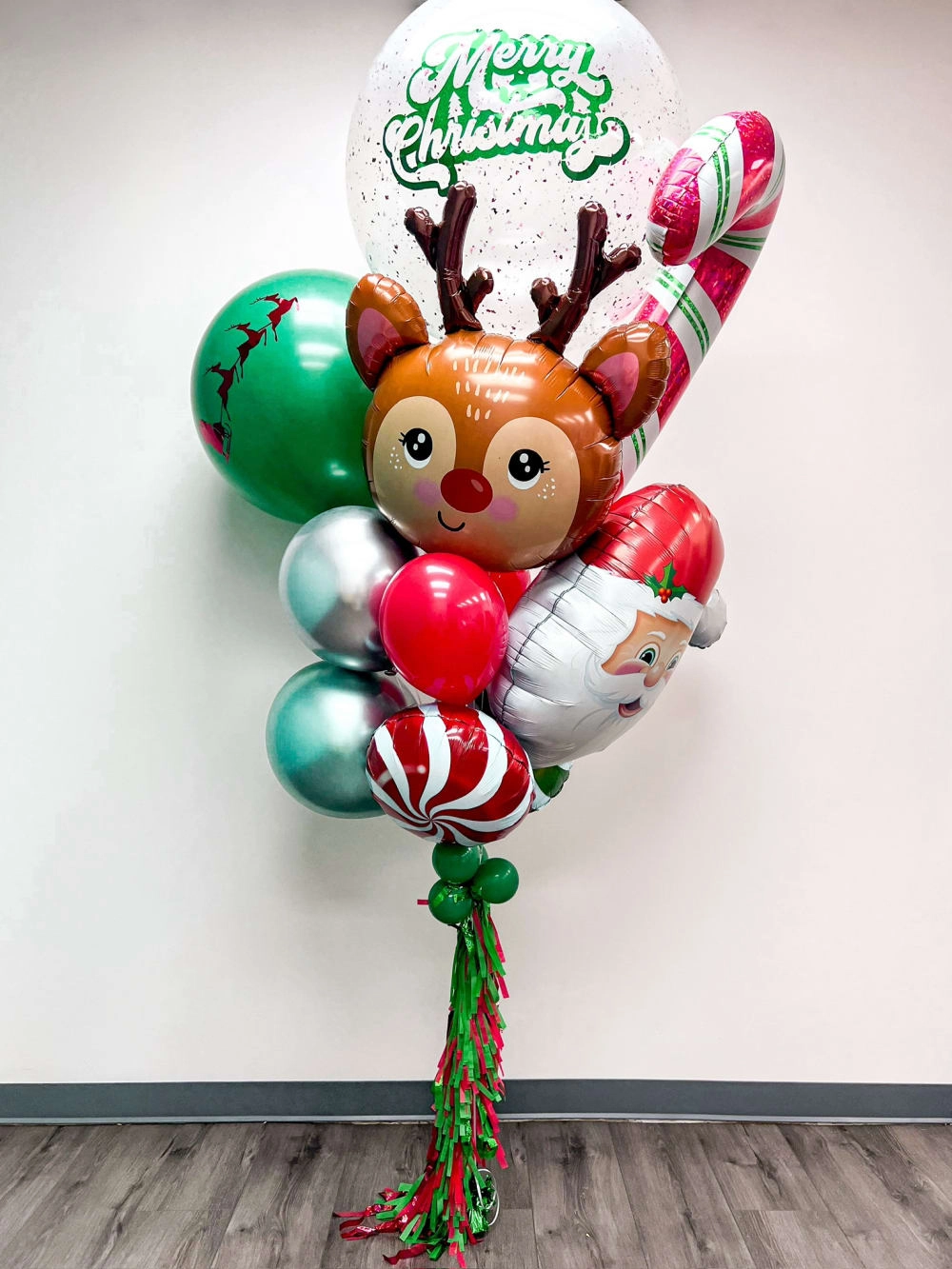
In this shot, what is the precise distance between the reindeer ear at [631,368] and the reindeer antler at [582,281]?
0.16 ft

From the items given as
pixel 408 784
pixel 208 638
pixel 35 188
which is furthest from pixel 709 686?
pixel 35 188

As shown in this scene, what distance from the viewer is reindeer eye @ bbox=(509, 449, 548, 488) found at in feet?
3.57

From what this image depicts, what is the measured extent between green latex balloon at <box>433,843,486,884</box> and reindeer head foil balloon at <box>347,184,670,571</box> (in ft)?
1.30

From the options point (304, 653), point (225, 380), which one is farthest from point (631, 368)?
point (304, 653)

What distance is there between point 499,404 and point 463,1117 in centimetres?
95

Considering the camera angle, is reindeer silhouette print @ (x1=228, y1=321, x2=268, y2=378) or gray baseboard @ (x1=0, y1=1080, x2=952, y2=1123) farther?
gray baseboard @ (x1=0, y1=1080, x2=952, y2=1123)

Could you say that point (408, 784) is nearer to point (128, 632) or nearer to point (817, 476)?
point (128, 632)

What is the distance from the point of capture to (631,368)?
108 cm

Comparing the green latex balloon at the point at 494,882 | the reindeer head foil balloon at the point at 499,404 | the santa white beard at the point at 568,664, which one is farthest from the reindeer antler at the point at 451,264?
the green latex balloon at the point at 494,882

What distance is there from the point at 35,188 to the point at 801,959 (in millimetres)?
1958

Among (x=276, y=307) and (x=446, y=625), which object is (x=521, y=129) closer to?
(x=276, y=307)

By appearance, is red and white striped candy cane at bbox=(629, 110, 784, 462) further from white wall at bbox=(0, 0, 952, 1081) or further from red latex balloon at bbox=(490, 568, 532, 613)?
white wall at bbox=(0, 0, 952, 1081)

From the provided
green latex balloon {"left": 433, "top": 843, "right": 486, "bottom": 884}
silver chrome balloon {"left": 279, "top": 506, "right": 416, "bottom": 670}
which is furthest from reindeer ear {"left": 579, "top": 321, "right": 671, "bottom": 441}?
green latex balloon {"left": 433, "top": 843, "right": 486, "bottom": 884}

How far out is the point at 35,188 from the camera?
5.67ft
